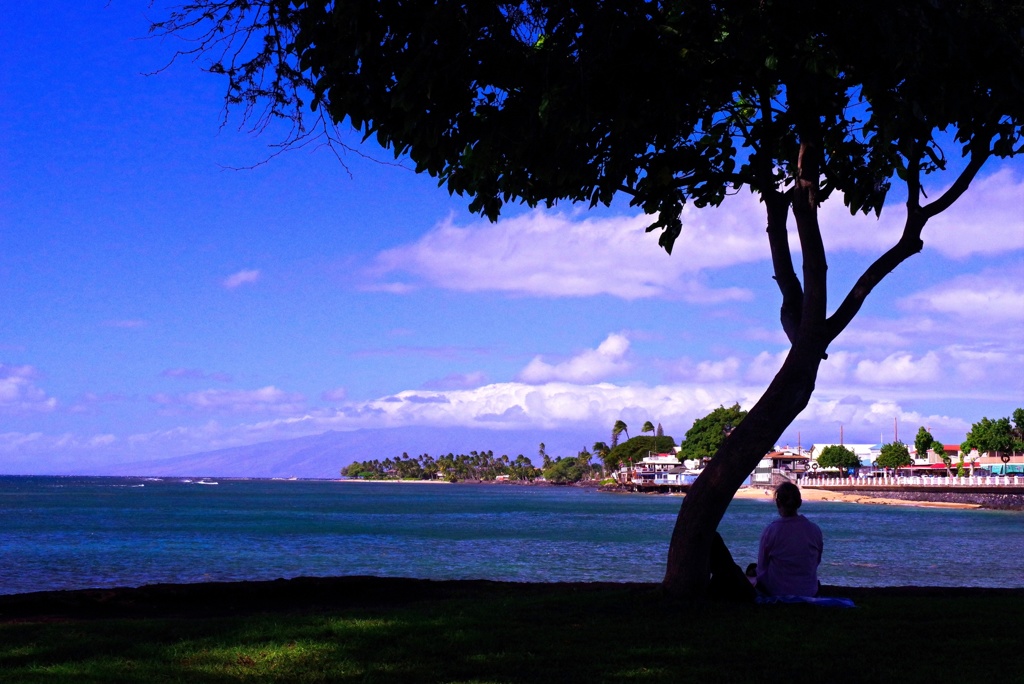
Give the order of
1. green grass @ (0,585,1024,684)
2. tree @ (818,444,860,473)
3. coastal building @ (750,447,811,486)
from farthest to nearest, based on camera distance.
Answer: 1. tree @ (818,444,860,473)
2. coastal building @ (750,447,811,486)
3. green grass @ (0,585,1024,684)

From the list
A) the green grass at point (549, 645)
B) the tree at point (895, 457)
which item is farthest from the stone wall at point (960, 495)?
the green grass at point (549, 645)

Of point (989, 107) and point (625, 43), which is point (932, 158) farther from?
point (625, 43)

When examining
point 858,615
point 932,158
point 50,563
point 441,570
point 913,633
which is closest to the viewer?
point 913,633

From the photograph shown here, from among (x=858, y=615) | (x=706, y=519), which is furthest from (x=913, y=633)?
(x=706, y=519)

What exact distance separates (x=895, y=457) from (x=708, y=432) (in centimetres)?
2875

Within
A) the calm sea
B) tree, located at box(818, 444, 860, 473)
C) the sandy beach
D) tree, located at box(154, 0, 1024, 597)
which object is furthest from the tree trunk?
tree, located at box(818, 444, 860, 473)

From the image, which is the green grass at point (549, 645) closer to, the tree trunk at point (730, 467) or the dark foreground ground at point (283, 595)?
the tree trunk at point (730, 467)

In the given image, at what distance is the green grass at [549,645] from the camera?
6.56m

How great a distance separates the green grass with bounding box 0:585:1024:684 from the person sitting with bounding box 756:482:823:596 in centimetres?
32

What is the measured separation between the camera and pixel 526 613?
8.90 m

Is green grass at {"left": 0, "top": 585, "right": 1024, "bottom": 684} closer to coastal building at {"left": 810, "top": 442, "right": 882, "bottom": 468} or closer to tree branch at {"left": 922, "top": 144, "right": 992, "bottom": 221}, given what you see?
tree branch at {"left": 922, "top": 144, "right": 992, "bottom": 221}

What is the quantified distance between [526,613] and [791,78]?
551cm

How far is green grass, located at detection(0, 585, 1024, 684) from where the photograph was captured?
6562 millimetres

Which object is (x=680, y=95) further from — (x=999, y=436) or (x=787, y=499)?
(x=999, y=436)
